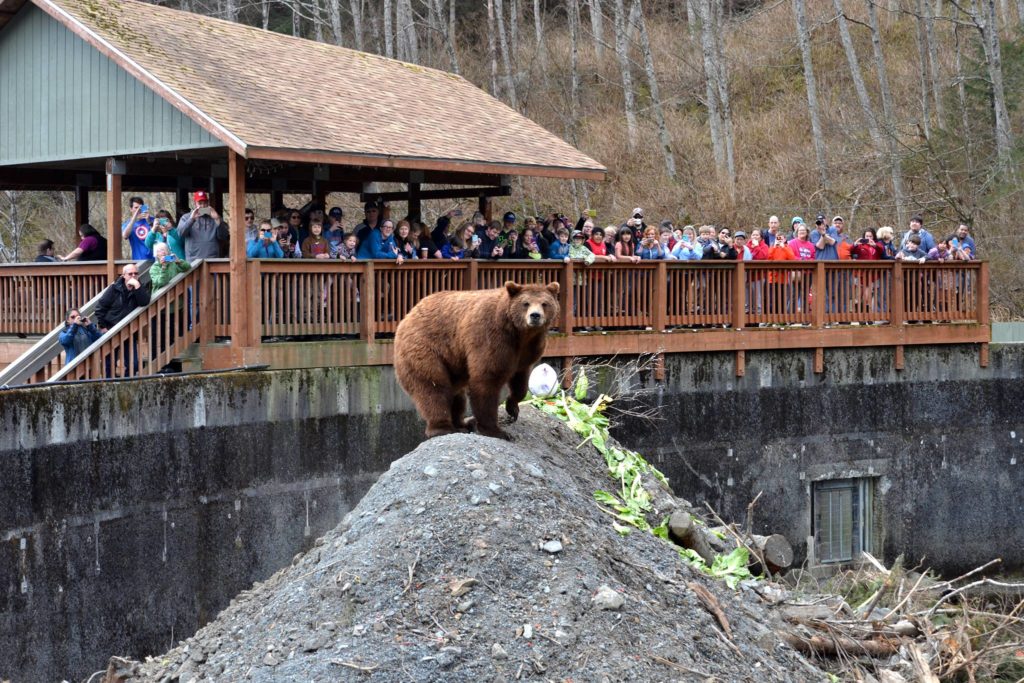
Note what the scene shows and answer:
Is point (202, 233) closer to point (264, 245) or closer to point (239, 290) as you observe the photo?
point (264, 245)

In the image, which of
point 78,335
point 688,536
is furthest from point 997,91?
point 78,335

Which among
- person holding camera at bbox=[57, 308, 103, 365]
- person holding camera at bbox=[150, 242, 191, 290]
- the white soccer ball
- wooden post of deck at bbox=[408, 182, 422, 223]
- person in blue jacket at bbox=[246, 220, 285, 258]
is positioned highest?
wooden post of deck at bbox=[408, 182, 422, 223]

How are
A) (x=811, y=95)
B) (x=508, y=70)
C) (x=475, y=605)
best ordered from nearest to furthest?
(x=475, y=605), (x=811, y=95), (x=508, y=70)

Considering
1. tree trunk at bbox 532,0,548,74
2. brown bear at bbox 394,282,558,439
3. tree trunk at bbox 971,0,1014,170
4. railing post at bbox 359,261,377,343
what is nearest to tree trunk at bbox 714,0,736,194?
tree trunk at bbox 971,0,1014,170

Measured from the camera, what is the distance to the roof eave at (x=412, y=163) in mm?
15398

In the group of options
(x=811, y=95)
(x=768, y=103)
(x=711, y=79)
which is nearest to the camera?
(x=811, y=95)

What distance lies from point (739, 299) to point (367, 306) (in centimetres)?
588

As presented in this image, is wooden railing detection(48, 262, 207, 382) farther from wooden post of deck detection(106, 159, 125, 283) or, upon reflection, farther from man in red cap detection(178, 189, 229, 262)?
wooden post of deck detection(106, 159, 125, 283)

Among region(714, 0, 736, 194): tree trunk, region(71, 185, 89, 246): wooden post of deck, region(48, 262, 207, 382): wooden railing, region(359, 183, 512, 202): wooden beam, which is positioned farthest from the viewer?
region(714, 0, 736, 194): tree trunk

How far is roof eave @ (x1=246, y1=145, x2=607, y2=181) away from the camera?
15.4 metres

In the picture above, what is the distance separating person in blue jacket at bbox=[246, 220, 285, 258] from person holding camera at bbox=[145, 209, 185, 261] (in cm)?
98

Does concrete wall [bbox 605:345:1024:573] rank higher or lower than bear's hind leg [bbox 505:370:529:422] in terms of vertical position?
lower

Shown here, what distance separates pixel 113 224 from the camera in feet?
56.8

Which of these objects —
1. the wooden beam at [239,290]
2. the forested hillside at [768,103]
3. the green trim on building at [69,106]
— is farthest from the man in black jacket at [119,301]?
the forested hillside at [768,103]
